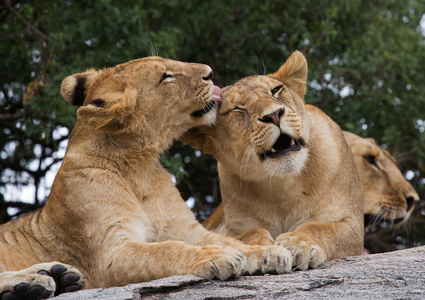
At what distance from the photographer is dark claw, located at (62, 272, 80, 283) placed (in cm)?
304

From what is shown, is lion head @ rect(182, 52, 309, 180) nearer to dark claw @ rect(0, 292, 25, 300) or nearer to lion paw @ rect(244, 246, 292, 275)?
lion paw @ rect(244, 246, 292, 275)

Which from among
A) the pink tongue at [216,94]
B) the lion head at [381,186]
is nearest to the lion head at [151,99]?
the pink tongue at [216,94]

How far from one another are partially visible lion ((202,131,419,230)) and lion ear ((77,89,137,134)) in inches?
66.9

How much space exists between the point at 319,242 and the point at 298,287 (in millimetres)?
852

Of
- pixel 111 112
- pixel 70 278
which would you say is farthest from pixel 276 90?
pixel 70 278

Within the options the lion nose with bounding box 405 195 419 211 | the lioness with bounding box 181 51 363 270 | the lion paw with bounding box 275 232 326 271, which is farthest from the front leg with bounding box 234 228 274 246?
the lion nose with bounding box 405 195 419 211

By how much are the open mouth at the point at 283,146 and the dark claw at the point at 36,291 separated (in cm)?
135

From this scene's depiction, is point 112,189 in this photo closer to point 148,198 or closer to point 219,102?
point 148,198

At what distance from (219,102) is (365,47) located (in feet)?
8.61

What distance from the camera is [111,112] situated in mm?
3432

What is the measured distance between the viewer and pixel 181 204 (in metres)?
3.74

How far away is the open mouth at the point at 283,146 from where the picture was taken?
356cm

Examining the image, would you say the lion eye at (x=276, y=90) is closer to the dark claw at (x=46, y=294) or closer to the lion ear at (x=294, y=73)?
the lion ear at (x=294, y=73)

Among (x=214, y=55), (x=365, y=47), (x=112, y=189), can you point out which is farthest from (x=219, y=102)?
(x=365, y=47)
